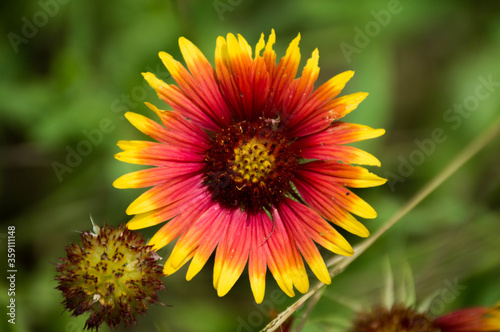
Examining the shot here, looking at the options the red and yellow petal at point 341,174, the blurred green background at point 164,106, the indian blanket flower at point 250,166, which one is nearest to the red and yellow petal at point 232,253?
the indian blanket flower at point 250,166

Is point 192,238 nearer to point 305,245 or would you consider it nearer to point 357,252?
point 305,245

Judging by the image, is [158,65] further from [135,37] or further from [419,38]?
[419,38]

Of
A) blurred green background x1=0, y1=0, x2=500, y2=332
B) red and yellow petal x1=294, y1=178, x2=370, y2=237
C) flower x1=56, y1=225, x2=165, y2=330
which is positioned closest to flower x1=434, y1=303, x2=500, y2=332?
blurred green background x1=0, y1=0, x2=500, y2=332

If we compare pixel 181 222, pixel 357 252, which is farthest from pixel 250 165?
pixel 357 252

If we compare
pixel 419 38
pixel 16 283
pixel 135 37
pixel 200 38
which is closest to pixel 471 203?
pixel 419 38

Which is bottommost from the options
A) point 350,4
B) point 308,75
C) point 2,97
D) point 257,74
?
point 308,75

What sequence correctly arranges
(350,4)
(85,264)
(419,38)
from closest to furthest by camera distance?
(85,264) → (350,4) → (419,38)

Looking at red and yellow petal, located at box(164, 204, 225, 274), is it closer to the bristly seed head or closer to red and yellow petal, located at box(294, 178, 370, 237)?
red and yellow petal, located at box(294, 178, 370, 237)
